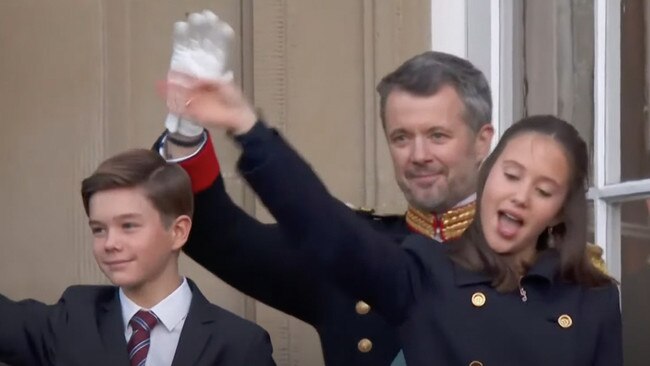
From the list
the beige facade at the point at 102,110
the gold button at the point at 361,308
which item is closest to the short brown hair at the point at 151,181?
the gold button at the point at 361,308

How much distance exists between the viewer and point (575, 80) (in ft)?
13.6

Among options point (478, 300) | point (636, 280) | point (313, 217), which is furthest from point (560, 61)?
point (313, 217)

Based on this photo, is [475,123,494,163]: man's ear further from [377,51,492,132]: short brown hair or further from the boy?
the boy

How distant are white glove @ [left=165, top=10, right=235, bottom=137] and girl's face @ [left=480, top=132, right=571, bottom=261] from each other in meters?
0.45

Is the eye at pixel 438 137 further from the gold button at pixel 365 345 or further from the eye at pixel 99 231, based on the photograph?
the eye at pixel 99 231

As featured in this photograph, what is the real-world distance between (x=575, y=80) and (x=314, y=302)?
1.02m

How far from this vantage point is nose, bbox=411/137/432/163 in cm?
336

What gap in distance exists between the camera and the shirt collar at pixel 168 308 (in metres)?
3.38

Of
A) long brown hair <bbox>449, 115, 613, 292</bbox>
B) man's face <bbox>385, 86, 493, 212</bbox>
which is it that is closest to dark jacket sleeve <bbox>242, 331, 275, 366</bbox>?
man's face <bbox>385, 86, 493, 212</bbox>

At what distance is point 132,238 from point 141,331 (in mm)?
155

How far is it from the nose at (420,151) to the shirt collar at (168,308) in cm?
45

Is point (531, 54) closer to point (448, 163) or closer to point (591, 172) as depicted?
point (591, 172)

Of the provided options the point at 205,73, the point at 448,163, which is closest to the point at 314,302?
the point at 448,163

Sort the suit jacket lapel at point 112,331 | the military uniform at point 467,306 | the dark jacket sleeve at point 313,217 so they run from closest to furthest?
the dark jacket sleeve at point 313,217 < the military uniform at point 467,306 < the suit jacket lapel at point 112,331
